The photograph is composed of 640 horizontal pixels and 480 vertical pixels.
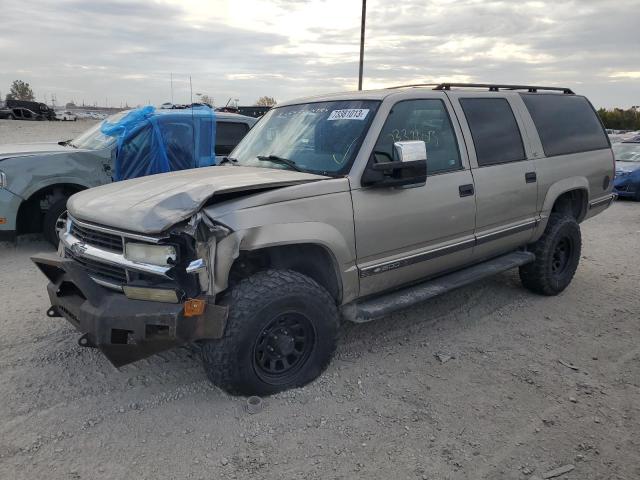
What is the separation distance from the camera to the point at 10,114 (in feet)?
93.8

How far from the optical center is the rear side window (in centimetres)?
495

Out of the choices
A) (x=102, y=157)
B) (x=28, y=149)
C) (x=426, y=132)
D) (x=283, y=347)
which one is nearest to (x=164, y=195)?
(x=283, y=347)

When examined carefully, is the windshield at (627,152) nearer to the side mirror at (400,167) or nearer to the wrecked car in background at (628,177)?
the wrecked car in background at (628,177)

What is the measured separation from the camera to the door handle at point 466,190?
4039mm

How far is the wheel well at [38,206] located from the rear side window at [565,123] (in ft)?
17.6

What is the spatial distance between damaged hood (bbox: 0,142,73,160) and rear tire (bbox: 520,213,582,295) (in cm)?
569

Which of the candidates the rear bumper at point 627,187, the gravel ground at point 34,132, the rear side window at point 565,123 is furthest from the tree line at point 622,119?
the rear side window at point 565,123

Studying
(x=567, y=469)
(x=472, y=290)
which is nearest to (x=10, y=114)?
(x=472, y=290)

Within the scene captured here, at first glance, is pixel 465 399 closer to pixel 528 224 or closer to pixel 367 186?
pixel 367 186

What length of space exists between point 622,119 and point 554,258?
48.4 meters

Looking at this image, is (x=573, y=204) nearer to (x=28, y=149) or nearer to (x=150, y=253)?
(x=150, y=253)

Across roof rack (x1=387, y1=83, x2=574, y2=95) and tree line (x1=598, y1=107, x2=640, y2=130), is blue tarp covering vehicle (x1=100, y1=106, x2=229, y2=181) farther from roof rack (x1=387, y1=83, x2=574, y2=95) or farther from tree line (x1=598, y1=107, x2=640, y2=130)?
tree line (x1=598, y1=107, x2=640, y2=130)

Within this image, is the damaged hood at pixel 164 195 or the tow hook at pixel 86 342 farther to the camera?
the tow hook at pixel 86 342

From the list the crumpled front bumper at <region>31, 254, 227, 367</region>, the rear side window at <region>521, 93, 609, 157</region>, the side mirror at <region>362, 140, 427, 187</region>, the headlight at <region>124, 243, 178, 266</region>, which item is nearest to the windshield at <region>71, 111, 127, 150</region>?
the crumpled front bumper at <region>31, 254, 227, 367</region>
